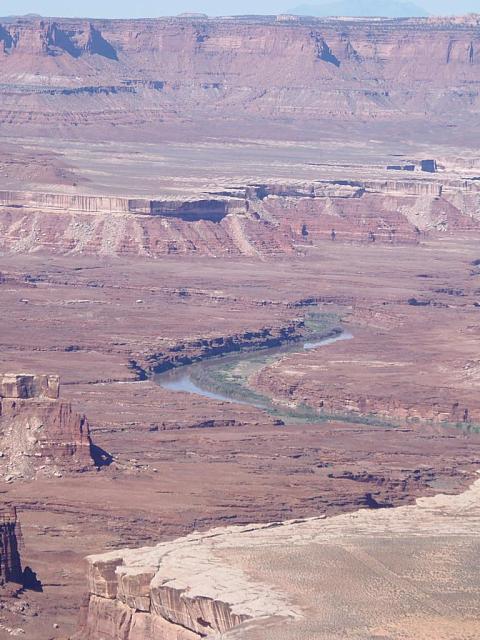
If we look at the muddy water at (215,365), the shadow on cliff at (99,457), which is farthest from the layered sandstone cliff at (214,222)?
the shadow on cliff at (99,457)

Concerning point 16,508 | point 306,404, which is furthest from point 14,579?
point 306,404

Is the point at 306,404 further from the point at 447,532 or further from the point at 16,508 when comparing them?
the point at 447,532

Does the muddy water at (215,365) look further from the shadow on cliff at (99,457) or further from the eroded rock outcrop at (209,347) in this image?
the shadow on cliff at (99,457)

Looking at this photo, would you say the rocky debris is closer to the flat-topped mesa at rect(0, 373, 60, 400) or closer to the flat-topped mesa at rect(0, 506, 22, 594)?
the flat-topped mesa at rect(0, 506, 22, 594)

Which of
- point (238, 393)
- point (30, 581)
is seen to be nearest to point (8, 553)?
point (30, 581)

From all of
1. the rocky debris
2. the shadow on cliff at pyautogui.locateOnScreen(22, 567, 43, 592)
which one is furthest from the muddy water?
the rocky debris

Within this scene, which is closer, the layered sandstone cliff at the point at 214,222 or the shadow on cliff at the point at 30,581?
the shadow on cliff at the point at 30,581
